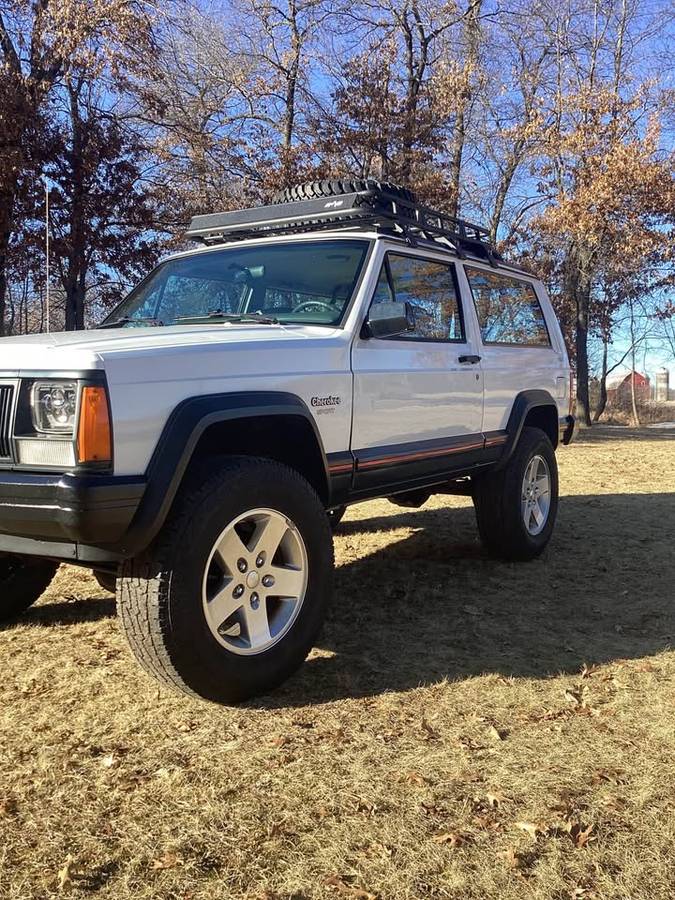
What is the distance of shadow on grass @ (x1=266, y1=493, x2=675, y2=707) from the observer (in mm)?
3551

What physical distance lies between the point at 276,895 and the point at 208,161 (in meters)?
16.1

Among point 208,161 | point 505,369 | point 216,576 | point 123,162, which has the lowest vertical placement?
point 216,576

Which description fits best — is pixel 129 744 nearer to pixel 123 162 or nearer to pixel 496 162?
pixel 123 162

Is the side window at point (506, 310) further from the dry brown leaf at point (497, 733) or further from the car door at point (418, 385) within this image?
the dry brown leaf at point (497, 733)

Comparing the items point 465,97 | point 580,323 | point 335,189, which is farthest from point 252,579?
point 580,323

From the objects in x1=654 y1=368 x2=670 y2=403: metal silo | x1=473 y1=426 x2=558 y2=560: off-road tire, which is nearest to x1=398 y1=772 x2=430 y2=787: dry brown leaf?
x1=473 y1=426 x2=558 y2=560: off-road tire

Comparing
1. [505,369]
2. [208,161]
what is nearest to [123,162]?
Result: [208,161]

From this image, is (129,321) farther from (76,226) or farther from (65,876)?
(76,226)

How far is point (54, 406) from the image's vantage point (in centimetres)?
264

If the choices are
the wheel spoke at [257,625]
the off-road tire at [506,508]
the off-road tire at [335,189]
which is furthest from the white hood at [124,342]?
the off-road tire at [506,508]

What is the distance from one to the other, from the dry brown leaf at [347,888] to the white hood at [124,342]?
1762mm

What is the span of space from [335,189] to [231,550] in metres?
2.58

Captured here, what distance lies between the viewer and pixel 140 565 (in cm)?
281

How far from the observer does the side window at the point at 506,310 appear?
522 centimetres
